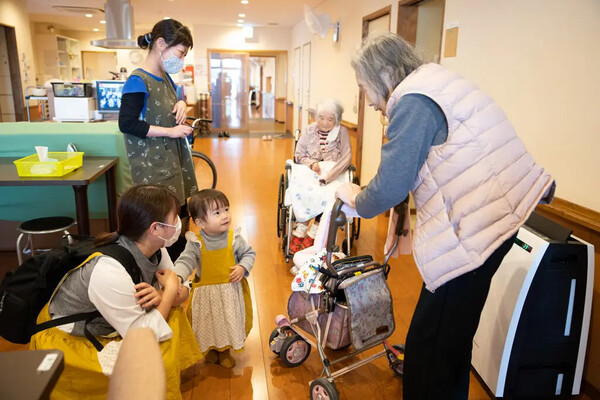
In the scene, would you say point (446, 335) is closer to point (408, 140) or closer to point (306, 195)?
point (408, 140)

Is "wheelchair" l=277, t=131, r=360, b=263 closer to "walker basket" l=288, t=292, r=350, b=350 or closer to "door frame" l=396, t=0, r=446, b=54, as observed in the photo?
"walker basket" l=288, t=292, r=350, b=350

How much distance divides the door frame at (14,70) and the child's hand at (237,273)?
27.7 feet

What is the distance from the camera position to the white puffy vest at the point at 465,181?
4.31ft

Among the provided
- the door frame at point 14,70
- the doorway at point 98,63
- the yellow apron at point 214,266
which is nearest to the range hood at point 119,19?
the door frame at point 14,70

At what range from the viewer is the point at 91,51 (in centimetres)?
1449

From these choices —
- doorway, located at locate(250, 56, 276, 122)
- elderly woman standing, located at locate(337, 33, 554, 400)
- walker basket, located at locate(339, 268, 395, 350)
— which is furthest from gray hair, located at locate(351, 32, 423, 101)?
doorway, located at locate(250, 56, 276, 122)

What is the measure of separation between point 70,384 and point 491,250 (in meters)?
1.31

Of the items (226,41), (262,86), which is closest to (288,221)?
(226,41)

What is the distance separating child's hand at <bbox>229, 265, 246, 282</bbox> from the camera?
1971 mm

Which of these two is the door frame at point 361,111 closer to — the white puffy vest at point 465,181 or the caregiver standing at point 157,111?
the caregiver standing at point 157,111

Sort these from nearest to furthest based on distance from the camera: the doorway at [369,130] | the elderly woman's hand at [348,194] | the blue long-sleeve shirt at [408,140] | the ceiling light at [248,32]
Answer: the blue long-sleeve shirt at [408,140]
the elderly woman's hand at [348,194]
the doorway at [369,130]
the ceiling light at [248,32]

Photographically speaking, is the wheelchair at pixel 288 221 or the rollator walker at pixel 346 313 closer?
the rollator walker at pixel 346 313

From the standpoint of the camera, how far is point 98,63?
1485 cm

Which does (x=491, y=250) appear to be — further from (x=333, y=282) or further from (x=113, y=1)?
(x=113, y=1)
